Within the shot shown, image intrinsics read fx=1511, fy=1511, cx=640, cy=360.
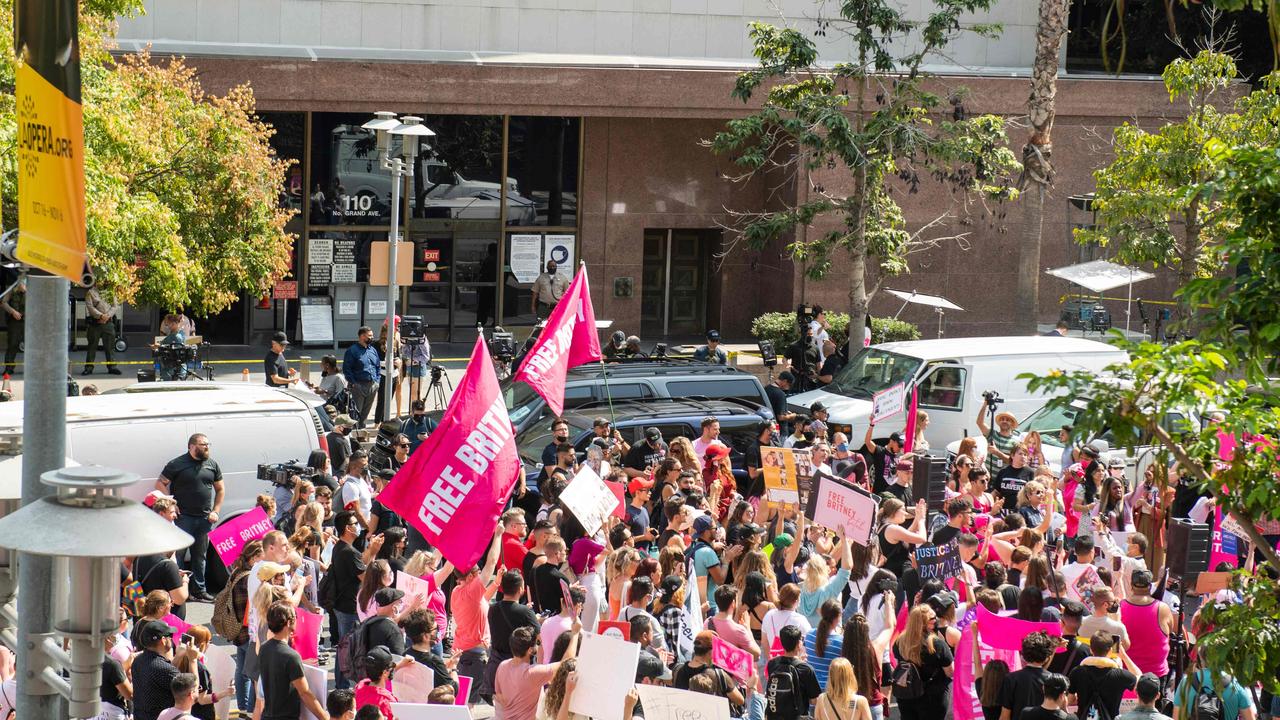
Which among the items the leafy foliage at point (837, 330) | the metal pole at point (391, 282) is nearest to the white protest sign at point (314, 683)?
the metal pole at point (391, 282)

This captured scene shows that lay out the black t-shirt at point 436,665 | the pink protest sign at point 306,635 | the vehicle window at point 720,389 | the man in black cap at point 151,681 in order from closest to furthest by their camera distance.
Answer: the man in black cap at point 151,681, the black t-shirt at point 436,665, the pink protest sign at point 306,635, the vehicle window at point 720,389

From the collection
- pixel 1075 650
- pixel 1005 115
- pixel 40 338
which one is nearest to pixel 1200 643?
pixel 1075 650

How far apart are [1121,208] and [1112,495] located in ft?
38.9

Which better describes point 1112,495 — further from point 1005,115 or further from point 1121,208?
point 1005,115

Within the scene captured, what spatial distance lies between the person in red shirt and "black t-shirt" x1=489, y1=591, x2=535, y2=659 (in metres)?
1.96

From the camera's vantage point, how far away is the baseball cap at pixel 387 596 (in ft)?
32.6

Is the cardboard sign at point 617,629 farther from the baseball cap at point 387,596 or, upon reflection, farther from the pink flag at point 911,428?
the pink flag at point 911,428

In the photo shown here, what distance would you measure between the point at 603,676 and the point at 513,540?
3710 millimetres

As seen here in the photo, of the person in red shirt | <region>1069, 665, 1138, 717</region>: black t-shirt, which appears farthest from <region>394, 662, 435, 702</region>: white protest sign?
<region>1069, 665, 1138, 717</region>: black t-shirt

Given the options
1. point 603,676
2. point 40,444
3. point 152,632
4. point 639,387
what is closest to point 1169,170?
point 639,387

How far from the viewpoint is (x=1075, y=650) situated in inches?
385

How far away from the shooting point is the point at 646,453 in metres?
A: 16.6

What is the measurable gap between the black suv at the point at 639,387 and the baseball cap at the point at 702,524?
5292 millimetres

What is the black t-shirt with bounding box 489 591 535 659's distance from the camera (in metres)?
10.0
